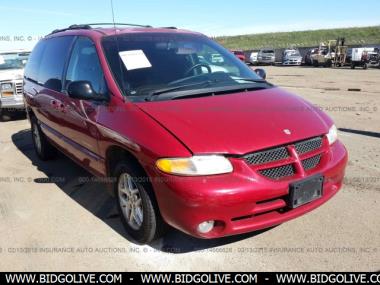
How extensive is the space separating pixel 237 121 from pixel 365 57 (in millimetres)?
30478

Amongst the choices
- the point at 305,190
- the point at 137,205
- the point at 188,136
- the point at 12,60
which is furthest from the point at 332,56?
the point at 188,136

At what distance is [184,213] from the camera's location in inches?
114

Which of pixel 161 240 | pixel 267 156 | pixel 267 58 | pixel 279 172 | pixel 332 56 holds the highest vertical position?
pixel 267 156

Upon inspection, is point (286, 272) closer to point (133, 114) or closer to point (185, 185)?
point (185, 185)

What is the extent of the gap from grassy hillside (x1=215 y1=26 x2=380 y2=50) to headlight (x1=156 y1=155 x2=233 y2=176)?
7348 centimetres

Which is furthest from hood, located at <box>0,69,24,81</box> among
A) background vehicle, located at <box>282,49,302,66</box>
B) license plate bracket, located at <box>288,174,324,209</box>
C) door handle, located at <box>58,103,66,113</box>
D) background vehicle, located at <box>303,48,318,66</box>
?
background vehicle, located at <box>282,49,302,66</box>

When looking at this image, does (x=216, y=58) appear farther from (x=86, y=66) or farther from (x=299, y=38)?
(x=299, y=38)

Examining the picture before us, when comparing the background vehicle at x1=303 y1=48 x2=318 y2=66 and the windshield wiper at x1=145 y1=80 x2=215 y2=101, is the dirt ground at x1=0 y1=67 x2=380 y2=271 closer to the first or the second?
the windshield wiper at x1=145 y1=80 x2=215 y2=101

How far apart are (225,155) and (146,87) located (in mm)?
1167

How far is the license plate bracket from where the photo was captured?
303 cm

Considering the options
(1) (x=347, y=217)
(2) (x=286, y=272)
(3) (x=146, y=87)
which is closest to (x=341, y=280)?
(2) (x=286, y=272)

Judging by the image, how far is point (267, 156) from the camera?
9.98 ft

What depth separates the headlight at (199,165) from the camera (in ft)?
9.50

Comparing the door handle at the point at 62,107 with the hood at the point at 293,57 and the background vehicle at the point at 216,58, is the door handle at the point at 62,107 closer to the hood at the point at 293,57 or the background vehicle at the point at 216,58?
the background vehicle at the point at 216,58
